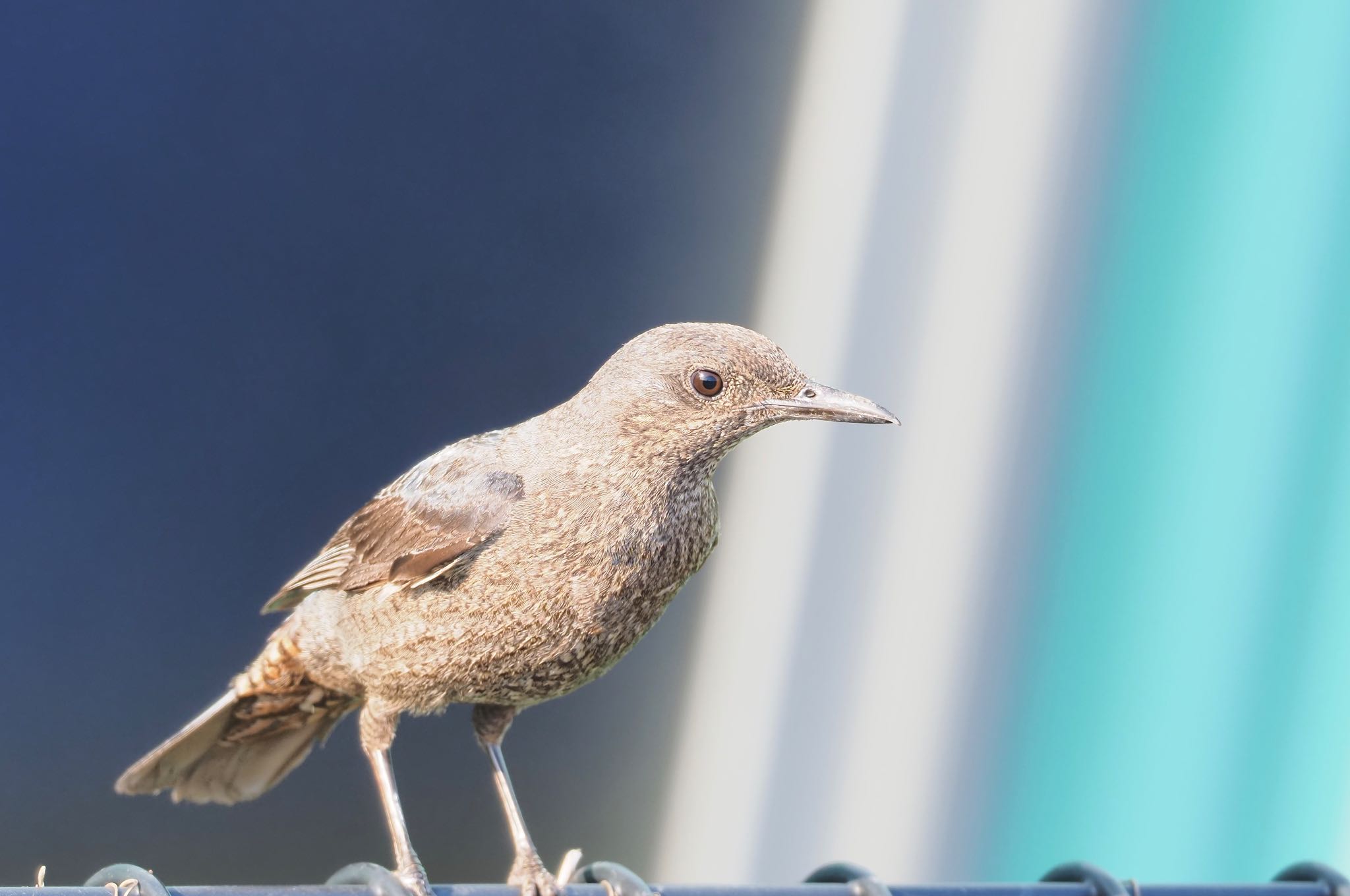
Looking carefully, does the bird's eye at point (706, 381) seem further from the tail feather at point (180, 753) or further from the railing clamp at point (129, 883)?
the tail feather at point (180, 753)

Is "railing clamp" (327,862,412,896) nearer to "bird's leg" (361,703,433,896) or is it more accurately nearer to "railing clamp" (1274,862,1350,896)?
"bird's leg" (361,703,433,896)

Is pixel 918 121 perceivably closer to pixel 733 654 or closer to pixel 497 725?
pixel 733 654

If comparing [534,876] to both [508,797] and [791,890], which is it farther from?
[791,890]

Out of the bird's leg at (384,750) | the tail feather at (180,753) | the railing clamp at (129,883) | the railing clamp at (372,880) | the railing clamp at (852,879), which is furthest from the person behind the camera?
the tail feather at (180,753)

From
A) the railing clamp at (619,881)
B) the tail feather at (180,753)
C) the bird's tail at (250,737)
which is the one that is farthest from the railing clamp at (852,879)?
the tail feather at (180,753)

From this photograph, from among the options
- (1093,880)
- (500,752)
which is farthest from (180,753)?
(1093,880)

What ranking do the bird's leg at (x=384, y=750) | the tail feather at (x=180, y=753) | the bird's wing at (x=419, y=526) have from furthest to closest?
the tail feather at (x=180, y=753) < the bird's leg at (x=384, y=750) < the bird's wing at (x=419, y=526)

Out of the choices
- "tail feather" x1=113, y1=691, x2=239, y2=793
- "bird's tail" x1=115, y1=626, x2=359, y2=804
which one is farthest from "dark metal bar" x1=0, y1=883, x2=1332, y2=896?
"tail feather" x1=113, y1=691, x2=239, y2=793
